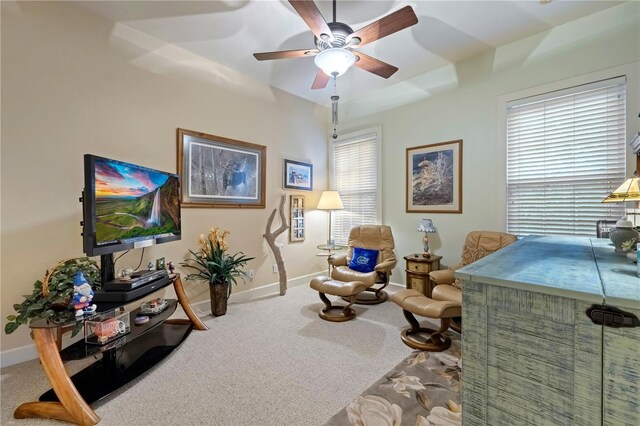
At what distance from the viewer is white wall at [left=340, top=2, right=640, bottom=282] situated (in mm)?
2535

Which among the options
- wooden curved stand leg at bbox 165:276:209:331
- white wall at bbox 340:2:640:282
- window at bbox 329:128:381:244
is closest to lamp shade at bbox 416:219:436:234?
white wall at bbox 340:2:640:282

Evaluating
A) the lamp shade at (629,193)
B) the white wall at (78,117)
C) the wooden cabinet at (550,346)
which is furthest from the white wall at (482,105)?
the wooden cabinet at (550,346)

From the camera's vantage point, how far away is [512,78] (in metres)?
3.10

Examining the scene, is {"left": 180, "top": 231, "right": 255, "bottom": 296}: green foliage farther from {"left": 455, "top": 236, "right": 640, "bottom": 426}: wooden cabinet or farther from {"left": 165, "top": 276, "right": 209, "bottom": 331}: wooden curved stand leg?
{"left": 455, "top": 236, "right": 640, "bottom": 426}: wooden cabinet

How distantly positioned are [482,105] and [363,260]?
246 centimetres

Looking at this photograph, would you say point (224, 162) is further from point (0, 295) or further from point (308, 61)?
point (0, 295)

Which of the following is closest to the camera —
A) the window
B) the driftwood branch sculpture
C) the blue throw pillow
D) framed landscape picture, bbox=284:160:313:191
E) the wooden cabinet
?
the wooden cabinet

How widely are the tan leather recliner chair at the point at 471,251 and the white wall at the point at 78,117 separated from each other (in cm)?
245

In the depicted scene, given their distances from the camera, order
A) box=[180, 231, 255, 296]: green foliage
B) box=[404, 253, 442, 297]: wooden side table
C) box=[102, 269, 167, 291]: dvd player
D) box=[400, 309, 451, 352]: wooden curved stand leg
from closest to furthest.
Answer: box=[102, 269, 167, 291]: dvd player < box=[400, 309, 451, 352]: wooden curved stand leg < box=[180, 231, 255, 296]: green foliage < box=[404, 253, 442, 297]: wooden side table

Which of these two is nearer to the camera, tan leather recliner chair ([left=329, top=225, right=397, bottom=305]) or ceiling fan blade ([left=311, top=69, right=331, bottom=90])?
ceiling fan blade ([left=311, top=69, right=331, bottom=90])

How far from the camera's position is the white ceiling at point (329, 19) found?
248 centimetres

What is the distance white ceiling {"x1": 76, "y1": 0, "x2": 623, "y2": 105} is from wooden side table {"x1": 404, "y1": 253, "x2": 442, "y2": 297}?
2.50 metres

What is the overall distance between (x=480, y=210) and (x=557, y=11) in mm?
2034

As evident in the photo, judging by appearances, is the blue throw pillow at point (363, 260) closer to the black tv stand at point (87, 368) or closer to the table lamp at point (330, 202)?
the table lamp at point (330, 202)
